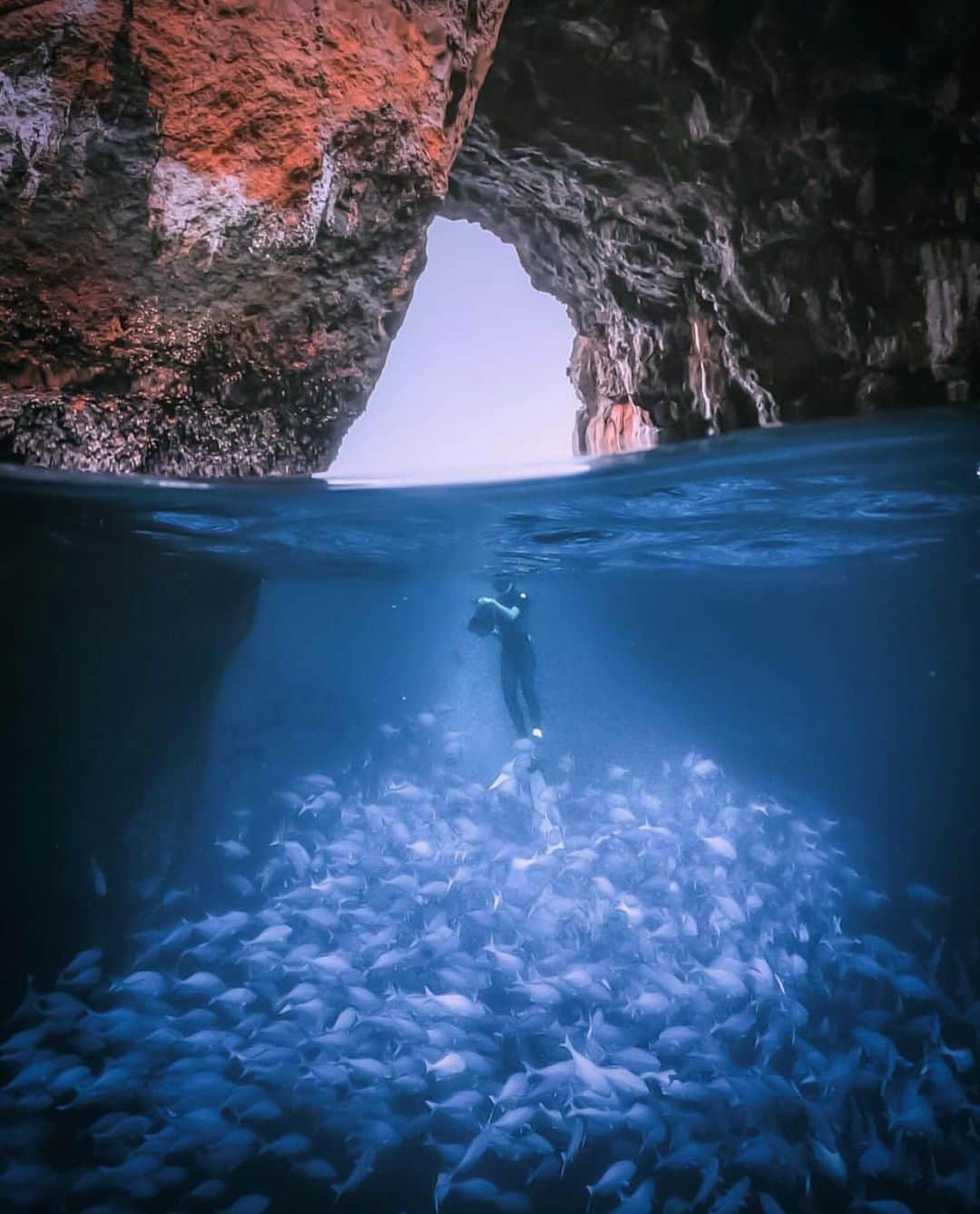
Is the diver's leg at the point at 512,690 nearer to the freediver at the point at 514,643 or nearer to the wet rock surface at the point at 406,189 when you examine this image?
the freediver at the point at 514,643

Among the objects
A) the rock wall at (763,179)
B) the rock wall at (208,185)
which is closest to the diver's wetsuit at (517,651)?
the rock wall at (763,179)

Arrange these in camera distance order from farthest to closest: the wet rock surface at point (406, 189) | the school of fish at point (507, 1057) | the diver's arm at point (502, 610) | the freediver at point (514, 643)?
the freediver at point (514, 643)
the diver's arm at point (502, 610)
the school of fish at point (507, 1057)
the wet rock surface at point (406, 189)

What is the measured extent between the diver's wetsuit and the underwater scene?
0.85 feet

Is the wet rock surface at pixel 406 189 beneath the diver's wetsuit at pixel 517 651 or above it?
above

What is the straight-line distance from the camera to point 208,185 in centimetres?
359

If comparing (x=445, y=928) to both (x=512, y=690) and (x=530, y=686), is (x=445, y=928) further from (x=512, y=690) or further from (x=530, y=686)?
(x=512, y=690)

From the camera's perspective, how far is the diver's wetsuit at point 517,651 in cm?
1634

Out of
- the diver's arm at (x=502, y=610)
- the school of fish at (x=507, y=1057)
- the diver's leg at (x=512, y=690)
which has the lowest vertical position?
the school of fish at (x=507, y=1057)

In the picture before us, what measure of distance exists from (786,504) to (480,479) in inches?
255

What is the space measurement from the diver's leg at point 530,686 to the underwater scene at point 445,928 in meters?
0.23

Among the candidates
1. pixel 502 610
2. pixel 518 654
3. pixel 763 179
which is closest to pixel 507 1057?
pixel 763 179

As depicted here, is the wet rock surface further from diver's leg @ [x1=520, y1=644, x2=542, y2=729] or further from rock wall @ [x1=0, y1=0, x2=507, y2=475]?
diver's leg @ [x1=520, y1=644, x2=542, y2=729]

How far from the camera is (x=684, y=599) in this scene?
113ft

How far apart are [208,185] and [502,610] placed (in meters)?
12.6
